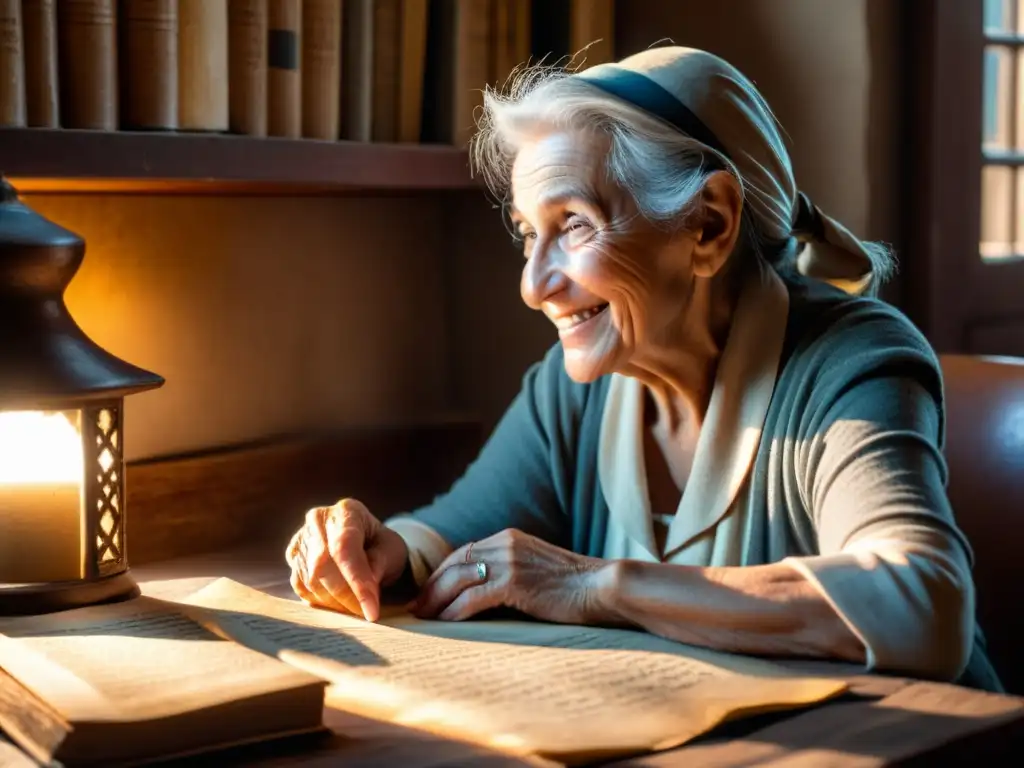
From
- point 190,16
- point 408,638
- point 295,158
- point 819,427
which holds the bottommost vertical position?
point 408,638

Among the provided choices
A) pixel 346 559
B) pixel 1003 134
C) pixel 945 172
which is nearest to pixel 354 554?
pixel 346 559

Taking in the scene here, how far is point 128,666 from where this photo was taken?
1.12m

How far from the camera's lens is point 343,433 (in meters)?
2.27

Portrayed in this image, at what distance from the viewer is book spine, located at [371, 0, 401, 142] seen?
2.01 metres

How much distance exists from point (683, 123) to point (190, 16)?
0.58 metres

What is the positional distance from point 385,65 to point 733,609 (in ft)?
3.38

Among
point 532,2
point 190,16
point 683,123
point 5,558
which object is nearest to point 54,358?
point 5,558

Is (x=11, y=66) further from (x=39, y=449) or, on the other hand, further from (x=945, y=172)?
(x=945, y=172)

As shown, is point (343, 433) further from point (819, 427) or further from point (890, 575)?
point (890, 575)

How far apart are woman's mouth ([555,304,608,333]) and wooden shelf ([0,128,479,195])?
1.39 feet

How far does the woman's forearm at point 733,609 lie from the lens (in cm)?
129

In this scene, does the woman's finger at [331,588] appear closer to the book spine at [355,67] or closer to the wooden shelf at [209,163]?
the wooden shelf at [209,163]

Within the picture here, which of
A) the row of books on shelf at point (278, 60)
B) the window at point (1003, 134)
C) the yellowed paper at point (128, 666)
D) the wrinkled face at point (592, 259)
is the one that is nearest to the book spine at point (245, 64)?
the row of books on shelf at point (278, 60)

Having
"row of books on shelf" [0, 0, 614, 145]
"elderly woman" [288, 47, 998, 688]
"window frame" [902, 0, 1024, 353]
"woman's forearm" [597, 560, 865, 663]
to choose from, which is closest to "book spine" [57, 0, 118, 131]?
"row of books on shelf" [0, 0, 614, 145]
